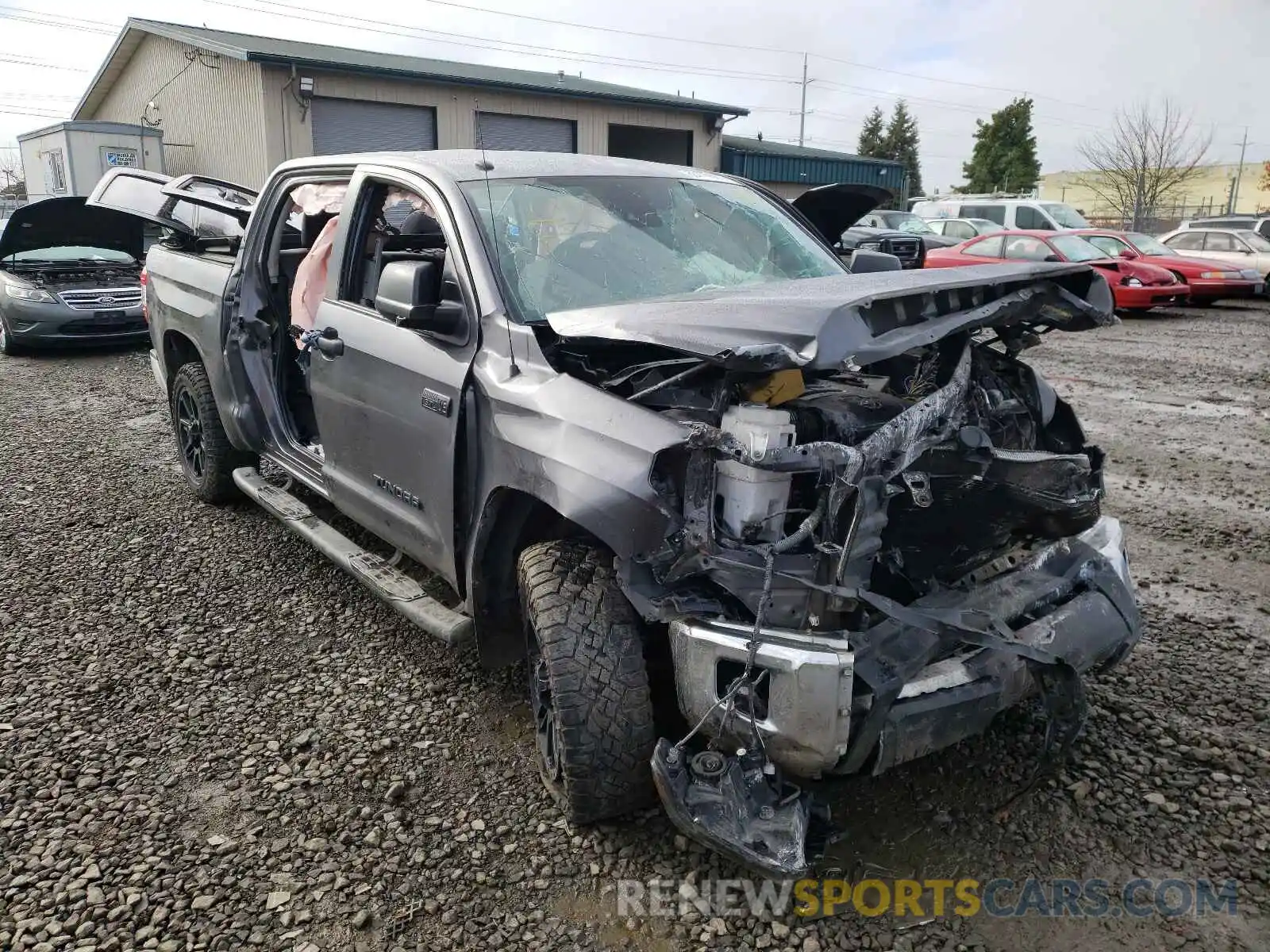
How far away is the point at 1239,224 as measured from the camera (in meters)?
21.3

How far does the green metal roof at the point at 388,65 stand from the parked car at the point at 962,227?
296 inches

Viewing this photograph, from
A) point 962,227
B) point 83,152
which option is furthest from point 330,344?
point 83,152

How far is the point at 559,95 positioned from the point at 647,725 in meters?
21.5

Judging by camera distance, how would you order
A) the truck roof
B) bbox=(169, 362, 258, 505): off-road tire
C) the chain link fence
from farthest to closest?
the chain link fence
bbox=(169, 362, 258, 505): off-road tire
the truck roof

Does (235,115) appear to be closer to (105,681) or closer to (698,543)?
(105,681)

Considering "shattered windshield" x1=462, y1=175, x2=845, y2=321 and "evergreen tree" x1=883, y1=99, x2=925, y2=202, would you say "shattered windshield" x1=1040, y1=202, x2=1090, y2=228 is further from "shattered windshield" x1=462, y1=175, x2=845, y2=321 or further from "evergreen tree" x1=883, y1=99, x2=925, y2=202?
"evergreen tree" x1=883, y1=99, x2=925, y2=202

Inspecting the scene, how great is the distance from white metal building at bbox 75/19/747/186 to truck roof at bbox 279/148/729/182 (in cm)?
1540

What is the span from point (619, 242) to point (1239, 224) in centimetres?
2303

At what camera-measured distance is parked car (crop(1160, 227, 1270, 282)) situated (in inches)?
677

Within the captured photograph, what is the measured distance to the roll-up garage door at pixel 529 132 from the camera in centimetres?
2120

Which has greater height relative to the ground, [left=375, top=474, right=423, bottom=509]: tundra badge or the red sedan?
the red sedan

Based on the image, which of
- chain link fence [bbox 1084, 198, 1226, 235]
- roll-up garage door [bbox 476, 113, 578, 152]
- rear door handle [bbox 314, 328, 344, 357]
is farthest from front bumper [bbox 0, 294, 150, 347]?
chain link fence [bbox 1084, 198, 1226, 235]

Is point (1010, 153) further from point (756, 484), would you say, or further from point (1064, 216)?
point (756, 484)

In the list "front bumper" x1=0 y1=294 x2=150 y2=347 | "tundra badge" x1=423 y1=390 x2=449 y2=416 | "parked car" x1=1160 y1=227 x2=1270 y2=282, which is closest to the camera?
"tundra badge" x1=423 y1=390 x2=449 y2=416
